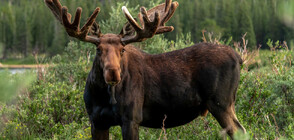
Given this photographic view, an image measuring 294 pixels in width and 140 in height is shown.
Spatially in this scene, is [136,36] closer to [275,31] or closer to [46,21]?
[275,31]

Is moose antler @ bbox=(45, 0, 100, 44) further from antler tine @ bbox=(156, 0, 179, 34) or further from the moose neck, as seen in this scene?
antler tine @ bbox=(156, 0, 179, 34)

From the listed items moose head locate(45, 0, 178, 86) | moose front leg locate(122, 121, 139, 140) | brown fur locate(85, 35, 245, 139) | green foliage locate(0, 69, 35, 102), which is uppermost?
moose head locate(45, 0, 178, 86)

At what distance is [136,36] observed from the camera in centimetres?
514

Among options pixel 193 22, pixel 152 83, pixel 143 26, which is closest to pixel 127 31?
pixel 143 26

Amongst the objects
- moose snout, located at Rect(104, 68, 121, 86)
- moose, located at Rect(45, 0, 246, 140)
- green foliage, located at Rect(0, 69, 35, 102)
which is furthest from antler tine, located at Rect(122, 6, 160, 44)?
green foliage, located at Rect(0, 69, 35, 102)

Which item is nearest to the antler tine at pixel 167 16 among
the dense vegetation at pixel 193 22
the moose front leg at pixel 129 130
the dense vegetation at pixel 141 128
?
the moose front leg at pixel 129 130

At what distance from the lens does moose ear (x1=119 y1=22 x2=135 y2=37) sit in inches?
206

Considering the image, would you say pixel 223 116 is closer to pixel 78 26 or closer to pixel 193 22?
pixel 78 26

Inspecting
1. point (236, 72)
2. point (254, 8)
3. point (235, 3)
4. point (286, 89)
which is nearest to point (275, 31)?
point (254, 8)

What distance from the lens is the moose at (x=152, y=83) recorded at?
4.98 meters

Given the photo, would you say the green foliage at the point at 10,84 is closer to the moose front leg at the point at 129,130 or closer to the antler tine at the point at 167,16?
the moose front leg at the point at 129,130

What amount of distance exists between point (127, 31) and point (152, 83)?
835 mm

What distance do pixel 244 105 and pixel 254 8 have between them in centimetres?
6021

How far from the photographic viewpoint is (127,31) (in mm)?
5324
